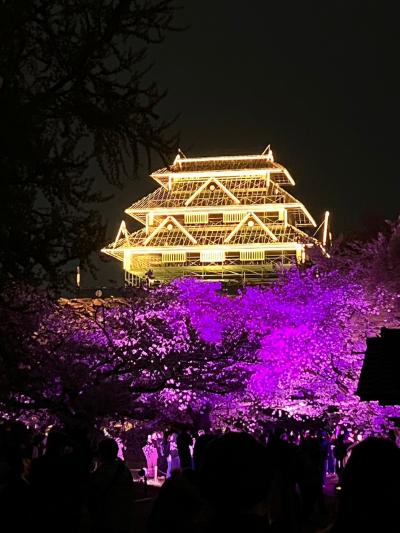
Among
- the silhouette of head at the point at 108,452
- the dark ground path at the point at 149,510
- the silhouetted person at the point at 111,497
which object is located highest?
the silhouette of head at the point at 108,452

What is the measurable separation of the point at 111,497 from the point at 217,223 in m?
87.0

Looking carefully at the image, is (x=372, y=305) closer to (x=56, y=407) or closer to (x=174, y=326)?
(x=174, y=326)

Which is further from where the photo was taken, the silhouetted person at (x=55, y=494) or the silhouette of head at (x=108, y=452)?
the silhouette of head at (x=108, y=452)

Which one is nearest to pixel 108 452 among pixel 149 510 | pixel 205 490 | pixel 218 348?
pixel 205 490

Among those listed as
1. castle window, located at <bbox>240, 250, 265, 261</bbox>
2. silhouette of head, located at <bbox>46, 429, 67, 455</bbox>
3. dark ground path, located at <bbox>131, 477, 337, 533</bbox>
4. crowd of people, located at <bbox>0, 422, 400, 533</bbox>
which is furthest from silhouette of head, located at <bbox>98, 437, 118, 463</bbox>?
castle window, located at <bbox>240, 250, 265, 261</bbox>

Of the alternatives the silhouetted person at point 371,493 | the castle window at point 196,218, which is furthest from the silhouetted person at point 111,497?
the castle window at point 196,218

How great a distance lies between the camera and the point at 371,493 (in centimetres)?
301

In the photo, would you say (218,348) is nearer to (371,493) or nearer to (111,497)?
(111,497)

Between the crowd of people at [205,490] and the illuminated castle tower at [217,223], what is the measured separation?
256 ft

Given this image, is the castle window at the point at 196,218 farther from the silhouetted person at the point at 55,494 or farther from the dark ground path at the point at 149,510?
the silhouetted person at the point at 55,494

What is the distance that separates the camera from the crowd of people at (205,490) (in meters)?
3.04

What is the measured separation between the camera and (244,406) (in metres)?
38.0

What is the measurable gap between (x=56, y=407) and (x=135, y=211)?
77.0 m

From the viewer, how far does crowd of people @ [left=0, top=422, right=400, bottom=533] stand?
9.97 feet
